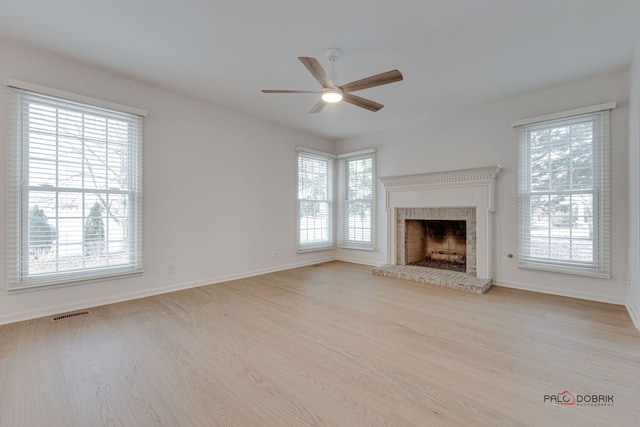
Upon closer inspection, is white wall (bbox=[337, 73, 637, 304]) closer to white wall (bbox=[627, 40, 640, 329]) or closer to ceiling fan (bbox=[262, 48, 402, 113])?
white wall (bbox=[627, 40, 640, 329])

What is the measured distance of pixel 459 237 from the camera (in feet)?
16.1

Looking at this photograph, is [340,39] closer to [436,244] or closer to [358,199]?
[358,199]

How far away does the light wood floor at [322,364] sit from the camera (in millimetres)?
1488

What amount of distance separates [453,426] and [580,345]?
5.43 feet

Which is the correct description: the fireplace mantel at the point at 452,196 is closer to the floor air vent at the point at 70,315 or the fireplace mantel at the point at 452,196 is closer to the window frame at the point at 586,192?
the window frame at the point at 586,192

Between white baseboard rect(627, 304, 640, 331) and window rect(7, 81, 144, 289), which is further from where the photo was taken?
window rect(7, 81, 144, 289)

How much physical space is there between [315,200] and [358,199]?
898mm

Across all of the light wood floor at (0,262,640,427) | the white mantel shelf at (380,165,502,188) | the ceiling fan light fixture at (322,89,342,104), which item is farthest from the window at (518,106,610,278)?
the ceiling fan light fixture at (322,89,342,104)

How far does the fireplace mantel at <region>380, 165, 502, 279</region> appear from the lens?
4.04m

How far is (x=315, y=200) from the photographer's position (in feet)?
18.8

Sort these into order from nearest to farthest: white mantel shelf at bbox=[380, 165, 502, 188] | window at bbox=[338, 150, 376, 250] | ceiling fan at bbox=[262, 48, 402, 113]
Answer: ceiling fan at bbox=[262, 48, 402, 113] < white mantel shelf at bbox=[380, 165, 502, 188] < window at bbox=[338, 150, 376, 250]

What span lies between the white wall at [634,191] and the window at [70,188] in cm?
525

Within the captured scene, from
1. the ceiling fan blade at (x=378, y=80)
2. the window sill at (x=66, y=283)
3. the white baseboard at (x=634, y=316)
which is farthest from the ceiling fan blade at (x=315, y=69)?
the white baseboard at (x=634, y=316)

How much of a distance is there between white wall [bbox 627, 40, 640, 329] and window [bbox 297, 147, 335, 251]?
4.29 meters
